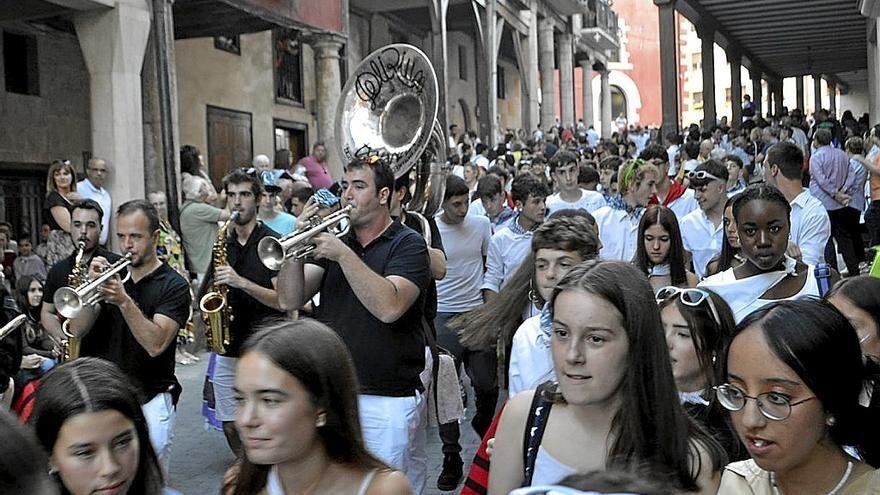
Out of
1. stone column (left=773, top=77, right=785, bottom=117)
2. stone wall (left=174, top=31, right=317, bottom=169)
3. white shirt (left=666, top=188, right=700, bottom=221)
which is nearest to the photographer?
white shirt (left=666, top=188, right=700, bottom=221)

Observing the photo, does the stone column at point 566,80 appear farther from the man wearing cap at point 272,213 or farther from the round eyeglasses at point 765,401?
the round eyeglasses at point 765,401

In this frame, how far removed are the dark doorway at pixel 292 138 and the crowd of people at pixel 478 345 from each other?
39.6 feet

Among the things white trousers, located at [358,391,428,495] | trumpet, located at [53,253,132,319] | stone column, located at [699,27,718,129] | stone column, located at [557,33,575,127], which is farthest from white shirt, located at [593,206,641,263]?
stone column, located at [557,33,575,127]

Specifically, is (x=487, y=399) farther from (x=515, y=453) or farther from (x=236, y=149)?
(x=236, y=149)

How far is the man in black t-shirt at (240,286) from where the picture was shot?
600 centimetres

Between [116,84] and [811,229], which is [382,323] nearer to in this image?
[811,229]

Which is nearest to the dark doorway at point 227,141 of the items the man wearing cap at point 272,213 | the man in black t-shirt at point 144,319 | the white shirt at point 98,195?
the white shirt at point 98,195

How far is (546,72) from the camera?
31453 millimetres

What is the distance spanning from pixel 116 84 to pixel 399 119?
572 centimetres

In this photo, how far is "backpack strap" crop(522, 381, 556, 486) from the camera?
8.34ft

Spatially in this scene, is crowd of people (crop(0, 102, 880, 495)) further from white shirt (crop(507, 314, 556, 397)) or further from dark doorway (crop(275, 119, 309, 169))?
dark doorway (crop(275, 119, 309, 169))

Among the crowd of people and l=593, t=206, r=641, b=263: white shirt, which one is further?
l=593, t=206, r=641, b=263: white shirt

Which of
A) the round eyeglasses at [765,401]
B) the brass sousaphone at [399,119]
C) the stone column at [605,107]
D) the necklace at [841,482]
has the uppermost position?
the stone column at [605,107]

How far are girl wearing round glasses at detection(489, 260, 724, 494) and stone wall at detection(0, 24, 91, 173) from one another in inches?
520
